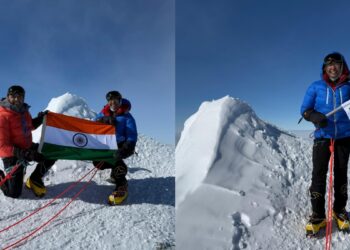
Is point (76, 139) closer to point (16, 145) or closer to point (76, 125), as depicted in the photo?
point (76, 125)

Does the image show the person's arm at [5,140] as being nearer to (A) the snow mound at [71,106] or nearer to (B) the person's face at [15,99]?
(B) the person's face at [15,99]

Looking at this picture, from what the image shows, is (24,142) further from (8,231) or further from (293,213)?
(293,213)

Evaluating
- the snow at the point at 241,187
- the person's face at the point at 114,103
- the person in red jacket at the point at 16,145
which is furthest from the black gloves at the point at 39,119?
the snow at the point at 241,187

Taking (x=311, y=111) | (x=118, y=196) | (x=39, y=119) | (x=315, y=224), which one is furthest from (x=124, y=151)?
(x=315, y=224)

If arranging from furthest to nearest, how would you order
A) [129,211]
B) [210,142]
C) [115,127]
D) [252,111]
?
[252,111] < [210,142] < [115,127] < [129,211]

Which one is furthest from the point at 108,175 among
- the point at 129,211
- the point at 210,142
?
the point at 210,142

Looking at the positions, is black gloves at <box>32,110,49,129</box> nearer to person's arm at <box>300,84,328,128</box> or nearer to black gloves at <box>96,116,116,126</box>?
black gloves at <box>96,116,116,126</box>

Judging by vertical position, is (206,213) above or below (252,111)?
below
